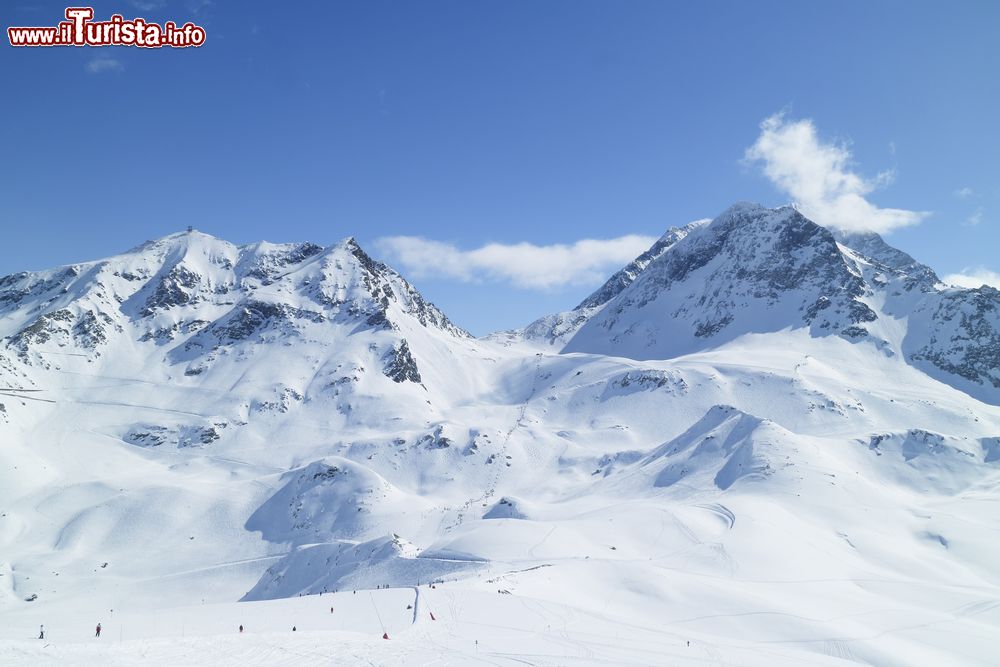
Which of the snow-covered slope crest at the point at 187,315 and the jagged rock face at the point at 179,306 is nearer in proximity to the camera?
the snow-covered slope crest at the point at 187,315

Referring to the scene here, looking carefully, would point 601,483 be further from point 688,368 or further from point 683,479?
point 688,368

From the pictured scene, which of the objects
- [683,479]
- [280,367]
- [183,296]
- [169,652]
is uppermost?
Answer: [183,296]

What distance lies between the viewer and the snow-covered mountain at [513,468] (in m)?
39.1

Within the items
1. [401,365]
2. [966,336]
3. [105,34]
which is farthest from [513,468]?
[966,336]

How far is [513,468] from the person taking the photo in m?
119

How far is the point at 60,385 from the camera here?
13925 centimetres

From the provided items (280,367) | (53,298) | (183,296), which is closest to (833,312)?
(280,367)

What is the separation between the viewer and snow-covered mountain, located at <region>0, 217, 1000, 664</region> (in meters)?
39.1

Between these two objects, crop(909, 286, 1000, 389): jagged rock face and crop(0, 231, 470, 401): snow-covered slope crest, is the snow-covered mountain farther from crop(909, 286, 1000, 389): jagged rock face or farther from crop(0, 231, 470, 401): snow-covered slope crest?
crop(0, 231, 470, 401): snow-covered slope crest

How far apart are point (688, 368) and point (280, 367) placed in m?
107

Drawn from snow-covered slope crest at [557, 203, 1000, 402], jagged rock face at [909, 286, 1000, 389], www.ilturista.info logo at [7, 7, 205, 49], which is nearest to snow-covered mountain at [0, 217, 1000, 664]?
jagged rock face at [909, 286, 1000, 389]

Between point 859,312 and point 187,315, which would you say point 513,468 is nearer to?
point 859,312

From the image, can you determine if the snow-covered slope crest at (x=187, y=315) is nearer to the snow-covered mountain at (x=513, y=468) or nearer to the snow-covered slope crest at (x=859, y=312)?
the snow-covered mountain at (x=513, y=468)

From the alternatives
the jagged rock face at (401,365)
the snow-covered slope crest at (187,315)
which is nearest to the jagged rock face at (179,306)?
the snow-covered slope crest at (187,315)
